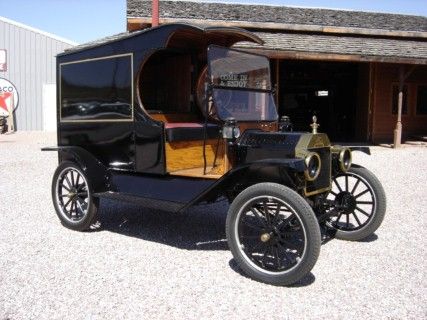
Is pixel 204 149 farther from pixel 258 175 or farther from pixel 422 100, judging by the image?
pixel 422 100

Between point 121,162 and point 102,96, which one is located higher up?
point 102,96

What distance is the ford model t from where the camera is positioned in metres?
3.49

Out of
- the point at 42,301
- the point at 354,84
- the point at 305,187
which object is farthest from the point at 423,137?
the point at 42,301

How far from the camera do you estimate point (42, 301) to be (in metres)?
3.09

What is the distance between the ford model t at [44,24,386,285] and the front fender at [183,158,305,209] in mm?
11

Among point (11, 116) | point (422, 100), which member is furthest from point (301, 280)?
point (11, 116)

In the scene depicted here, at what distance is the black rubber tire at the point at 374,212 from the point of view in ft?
14.1

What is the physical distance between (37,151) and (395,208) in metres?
10.5

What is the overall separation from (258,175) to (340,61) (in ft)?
42.5

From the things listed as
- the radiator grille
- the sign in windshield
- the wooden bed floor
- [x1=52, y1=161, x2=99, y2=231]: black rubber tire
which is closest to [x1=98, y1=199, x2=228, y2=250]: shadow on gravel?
[x1=52, y1=161, x2=99, y2=231]: black rubber tire

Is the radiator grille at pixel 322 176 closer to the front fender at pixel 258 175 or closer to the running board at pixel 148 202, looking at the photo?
the front fender at pixel 258 175

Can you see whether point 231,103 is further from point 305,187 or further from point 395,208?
point 395,208

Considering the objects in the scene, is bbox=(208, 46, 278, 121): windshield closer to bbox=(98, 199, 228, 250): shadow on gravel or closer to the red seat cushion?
the red seat cushion

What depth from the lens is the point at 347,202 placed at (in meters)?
4.48
